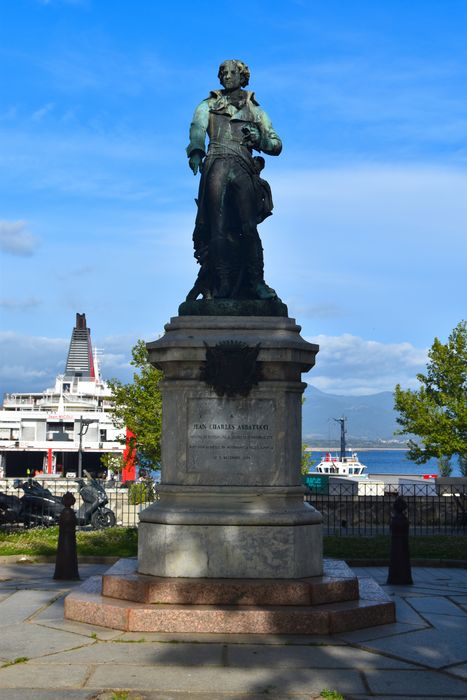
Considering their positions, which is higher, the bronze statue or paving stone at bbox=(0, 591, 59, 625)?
the bronze statue

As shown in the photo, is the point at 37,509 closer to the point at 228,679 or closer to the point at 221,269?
the point at 221,269

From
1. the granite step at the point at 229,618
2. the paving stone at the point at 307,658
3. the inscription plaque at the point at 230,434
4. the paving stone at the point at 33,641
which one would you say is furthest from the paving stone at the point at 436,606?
the paving stone at the point at 33,641

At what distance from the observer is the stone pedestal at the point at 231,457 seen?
908 cm

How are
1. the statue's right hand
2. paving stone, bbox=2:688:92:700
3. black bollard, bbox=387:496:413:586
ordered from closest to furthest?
paving stone, bbox=2:688:92:700 < the statue's right hand < black bollard, bbox=387:496:413:586

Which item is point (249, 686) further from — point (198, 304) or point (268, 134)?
point (268, 134)

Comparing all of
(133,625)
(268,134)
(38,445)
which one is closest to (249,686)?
(133,625)

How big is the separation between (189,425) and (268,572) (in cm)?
179

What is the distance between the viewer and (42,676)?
6.75 meters

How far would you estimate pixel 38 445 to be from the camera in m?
84.8

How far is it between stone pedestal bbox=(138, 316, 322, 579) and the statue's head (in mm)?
3233

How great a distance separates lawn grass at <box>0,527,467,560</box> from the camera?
50.1 feet

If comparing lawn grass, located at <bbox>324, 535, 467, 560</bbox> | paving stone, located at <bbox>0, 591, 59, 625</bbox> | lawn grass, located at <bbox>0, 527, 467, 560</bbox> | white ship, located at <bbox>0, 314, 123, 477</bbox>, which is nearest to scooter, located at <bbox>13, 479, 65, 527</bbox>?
lawn grass, located at <bbox>0, 527, 467, 560</bbox>

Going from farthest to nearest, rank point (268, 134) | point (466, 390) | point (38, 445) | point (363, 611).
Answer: point (38, 445)
point (466, 390)
point (268, 134)
point (363, 611)

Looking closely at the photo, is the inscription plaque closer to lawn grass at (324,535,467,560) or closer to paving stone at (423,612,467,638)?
paving stone at (423,612,467,638)
